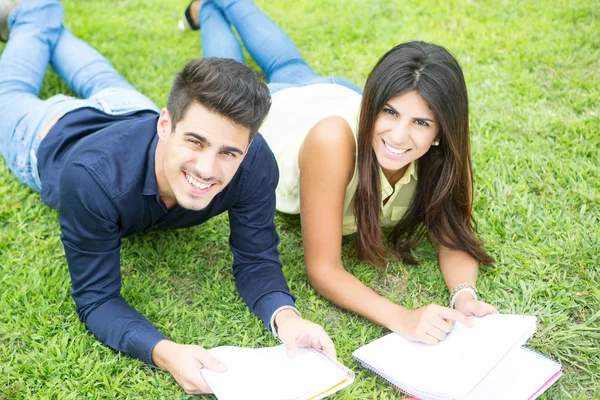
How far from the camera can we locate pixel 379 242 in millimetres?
2871

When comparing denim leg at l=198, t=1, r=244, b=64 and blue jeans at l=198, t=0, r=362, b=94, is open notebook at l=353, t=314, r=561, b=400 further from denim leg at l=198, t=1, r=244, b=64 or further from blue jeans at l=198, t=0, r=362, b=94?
denim leg at l=198, t=1, r=244, b=64

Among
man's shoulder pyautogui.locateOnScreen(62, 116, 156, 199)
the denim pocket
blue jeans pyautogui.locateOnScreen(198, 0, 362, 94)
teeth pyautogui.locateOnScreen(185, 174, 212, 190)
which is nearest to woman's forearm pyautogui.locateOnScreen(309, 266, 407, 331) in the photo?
teeth pyautogui.locateOnScreen(185, 174, 212, 190)

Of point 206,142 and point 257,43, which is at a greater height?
point 206,142

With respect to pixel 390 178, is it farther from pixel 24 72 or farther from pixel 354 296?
pixel 24 72

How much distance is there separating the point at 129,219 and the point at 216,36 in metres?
2.00

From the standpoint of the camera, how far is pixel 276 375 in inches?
86.0

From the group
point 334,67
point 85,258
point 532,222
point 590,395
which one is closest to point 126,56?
point 334,67

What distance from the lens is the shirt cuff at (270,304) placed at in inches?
98.7

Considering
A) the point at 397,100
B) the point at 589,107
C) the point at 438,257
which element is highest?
the point at 397,100

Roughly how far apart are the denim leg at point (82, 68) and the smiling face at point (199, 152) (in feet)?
5.01

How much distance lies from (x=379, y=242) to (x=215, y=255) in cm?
80

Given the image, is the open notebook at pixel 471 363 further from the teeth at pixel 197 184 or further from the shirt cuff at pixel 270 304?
the teeth at pixel 197 184

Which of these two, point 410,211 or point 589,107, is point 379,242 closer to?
point 410,211

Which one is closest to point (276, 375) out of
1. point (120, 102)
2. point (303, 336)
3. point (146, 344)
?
point (303, 336)
